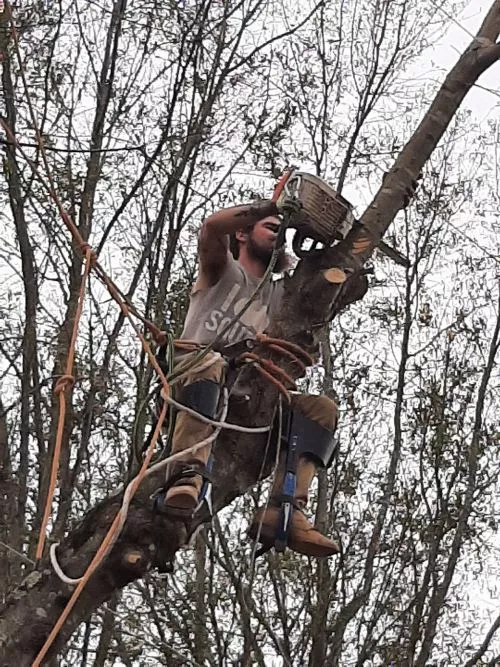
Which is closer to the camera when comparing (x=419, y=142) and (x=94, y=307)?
(x=419, y=142)

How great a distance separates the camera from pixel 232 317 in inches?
148

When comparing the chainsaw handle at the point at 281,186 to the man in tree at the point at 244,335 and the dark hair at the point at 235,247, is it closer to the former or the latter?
the man in tree at the point at 244,335

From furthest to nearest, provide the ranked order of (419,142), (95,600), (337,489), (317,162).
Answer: (317,162)
(337,489)
(419,142)
(95,600)

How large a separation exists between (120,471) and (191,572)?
32.9 inches

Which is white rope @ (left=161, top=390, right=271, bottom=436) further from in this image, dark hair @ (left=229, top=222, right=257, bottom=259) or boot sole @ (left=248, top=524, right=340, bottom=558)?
dark hair @ (left=229, top=222, right=257, bottom=259)

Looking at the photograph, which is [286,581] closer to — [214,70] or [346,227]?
[214,70]

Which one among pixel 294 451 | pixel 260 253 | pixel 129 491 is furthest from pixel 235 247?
pixel 129 491

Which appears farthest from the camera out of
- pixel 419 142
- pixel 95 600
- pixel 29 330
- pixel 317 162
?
pixel 317 162

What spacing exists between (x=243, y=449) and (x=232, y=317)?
0.54 m

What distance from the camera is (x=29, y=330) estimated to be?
6.15m

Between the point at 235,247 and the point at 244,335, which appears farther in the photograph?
the point at 235,247

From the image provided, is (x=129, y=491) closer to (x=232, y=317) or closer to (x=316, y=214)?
(x=232, y=317)

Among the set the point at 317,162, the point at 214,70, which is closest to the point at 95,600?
the point at 214,70

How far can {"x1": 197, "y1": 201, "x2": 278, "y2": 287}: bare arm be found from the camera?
3.48 meters
